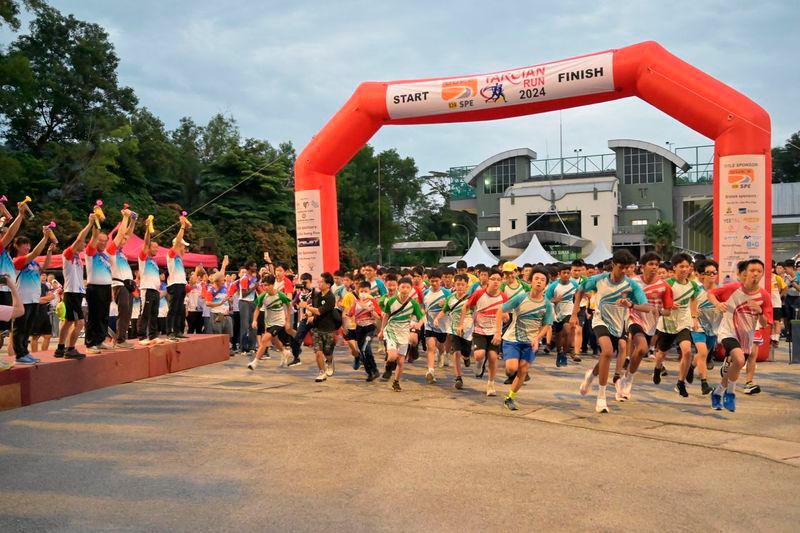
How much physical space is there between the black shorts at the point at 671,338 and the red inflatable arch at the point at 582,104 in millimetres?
4181

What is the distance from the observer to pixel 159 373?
40.9ft

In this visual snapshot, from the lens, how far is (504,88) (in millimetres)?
16047

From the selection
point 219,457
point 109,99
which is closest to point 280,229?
point 109,99

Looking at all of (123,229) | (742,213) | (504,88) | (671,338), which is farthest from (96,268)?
(742,213)

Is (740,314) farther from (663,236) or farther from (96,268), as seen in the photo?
(663,236)

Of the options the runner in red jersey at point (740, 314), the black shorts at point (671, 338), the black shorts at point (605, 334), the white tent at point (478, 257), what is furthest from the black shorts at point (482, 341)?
the white tent at point (478, 257)

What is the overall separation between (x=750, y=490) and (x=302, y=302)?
928cm

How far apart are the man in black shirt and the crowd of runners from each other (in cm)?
2

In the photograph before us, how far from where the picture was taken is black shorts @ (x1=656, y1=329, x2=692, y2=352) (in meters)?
10.0

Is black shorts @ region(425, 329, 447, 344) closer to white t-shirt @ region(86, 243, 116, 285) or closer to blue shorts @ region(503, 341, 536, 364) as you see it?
blue shorts @ region(503, 341, 536, 364)

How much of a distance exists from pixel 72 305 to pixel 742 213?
1179cm

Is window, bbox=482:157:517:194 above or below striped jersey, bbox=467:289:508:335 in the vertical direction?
above

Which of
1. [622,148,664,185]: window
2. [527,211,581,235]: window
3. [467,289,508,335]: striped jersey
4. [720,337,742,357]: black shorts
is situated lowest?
[720,337,742,357]: black shorts

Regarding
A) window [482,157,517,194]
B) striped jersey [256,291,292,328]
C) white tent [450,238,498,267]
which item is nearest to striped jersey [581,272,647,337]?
striped jersey [256,291,292,328]
